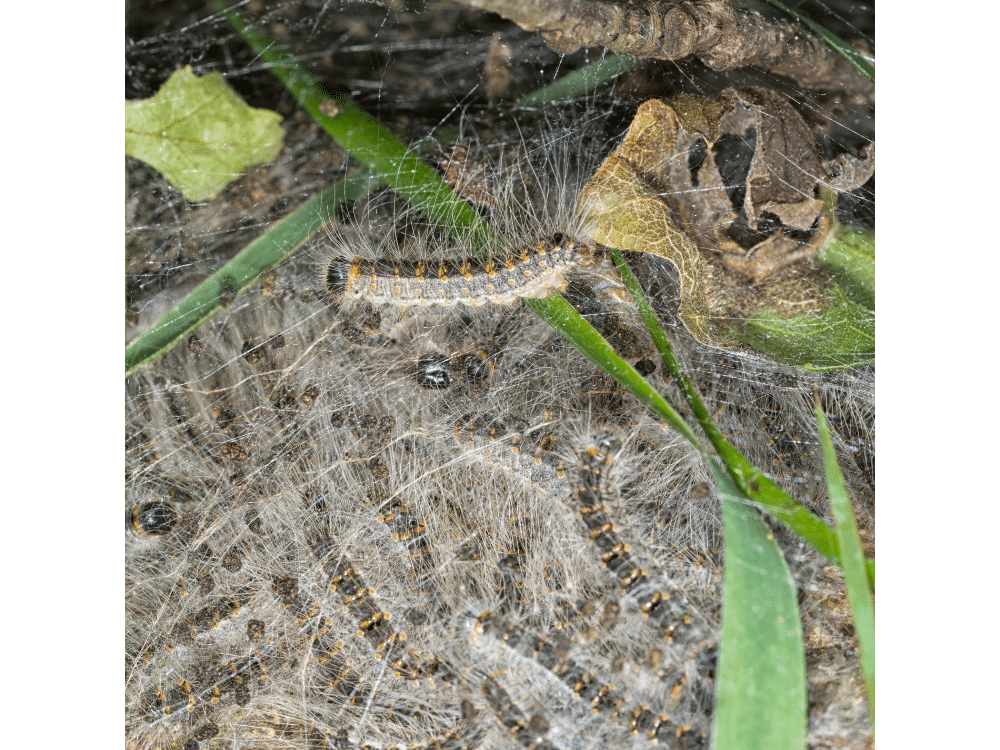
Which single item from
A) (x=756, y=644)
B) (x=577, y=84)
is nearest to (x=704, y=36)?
(x=577, y=84)

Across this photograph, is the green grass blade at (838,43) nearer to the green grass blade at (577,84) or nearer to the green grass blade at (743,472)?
the green grass blade at (577,84)

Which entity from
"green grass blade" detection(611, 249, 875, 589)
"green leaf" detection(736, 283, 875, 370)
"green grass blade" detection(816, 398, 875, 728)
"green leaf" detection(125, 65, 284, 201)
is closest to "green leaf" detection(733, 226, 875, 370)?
"green leaf" detection(736, 283, 875, 370)

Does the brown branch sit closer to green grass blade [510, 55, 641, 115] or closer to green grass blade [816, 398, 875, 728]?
green grass blade [510, 55, 641, 115]

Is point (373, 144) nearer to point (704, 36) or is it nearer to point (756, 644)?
point (704, 36)
